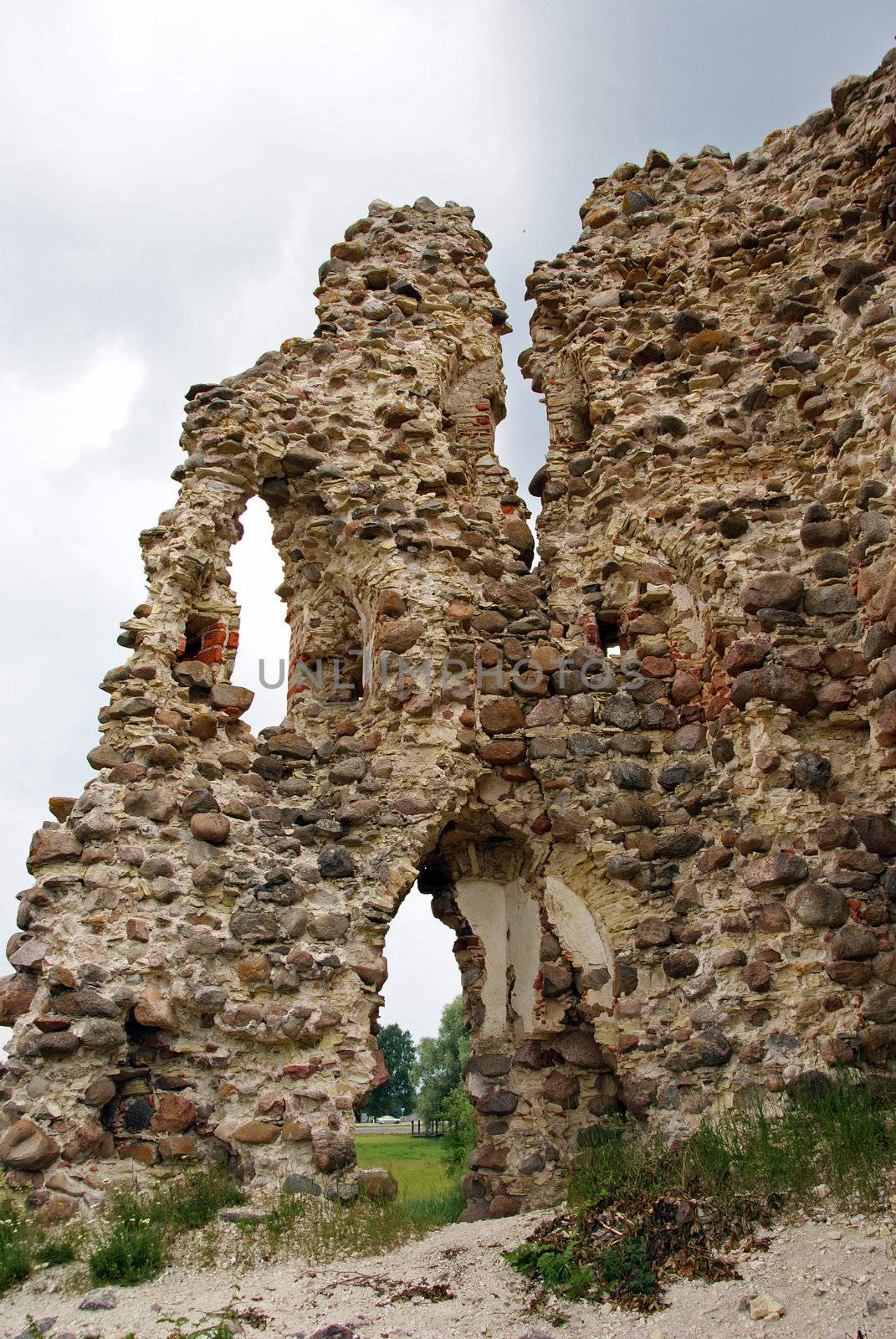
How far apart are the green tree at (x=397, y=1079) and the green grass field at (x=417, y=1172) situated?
6.60m

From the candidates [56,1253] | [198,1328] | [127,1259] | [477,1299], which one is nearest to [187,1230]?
[127,1259]

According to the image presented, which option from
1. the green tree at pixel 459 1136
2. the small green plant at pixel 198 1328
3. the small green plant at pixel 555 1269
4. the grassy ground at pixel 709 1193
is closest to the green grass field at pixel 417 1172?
the green tree at pixel 459 1136

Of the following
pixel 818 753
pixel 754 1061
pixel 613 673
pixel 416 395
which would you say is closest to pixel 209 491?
pixel 416 395

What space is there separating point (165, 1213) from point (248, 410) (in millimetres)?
5384

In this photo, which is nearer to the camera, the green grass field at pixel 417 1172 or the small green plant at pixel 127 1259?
the small green plant at pixel 127 1259

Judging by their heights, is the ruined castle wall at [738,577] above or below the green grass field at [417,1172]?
above

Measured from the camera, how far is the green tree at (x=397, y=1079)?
3738 centimetres

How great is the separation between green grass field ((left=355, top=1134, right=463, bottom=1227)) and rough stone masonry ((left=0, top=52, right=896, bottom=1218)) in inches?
19.3

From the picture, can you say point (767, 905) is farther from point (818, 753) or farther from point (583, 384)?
point (583, 384)

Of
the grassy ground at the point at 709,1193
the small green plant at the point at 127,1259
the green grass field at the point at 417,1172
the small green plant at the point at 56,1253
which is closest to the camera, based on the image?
the grassy ground at the point at 709,1193

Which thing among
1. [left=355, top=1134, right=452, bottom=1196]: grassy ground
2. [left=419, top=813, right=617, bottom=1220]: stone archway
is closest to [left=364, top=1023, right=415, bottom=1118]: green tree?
[left=355, top=1134, right=452, bottom=1196]: grassy ground

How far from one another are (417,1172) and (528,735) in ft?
39.3

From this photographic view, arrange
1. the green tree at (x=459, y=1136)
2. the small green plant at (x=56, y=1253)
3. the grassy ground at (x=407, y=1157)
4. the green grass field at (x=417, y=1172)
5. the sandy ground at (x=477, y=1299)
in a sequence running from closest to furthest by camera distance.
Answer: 1. the sandy ground at (x=477, y=1299)
2. the small green plant at (x=56, y=1253)
3. the green grass field at (x=417, y=1172)
4. the grassy ground at (x=407, y=1157)
5. the green tree at (x=459, y=1136)

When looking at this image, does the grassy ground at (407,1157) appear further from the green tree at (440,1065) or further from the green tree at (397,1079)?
the green tree at (397,1079)
